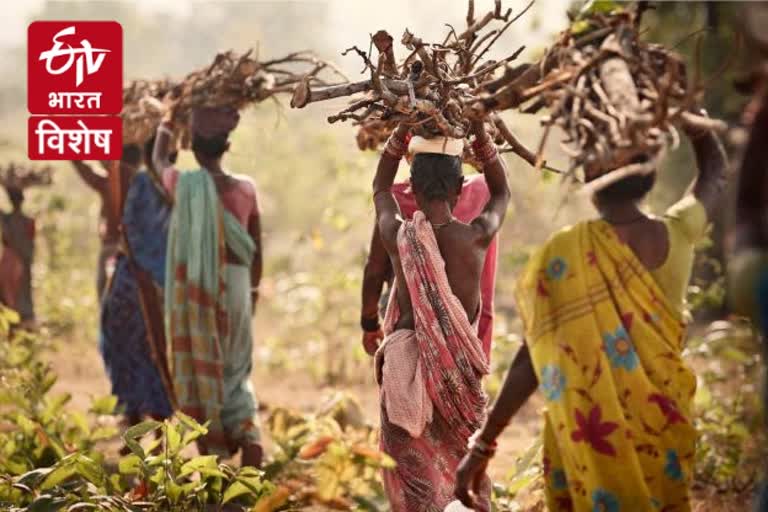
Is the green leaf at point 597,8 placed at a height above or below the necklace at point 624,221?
above

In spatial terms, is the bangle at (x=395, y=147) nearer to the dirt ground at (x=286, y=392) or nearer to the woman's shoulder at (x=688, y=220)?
the woman's shoulder at (x=688, y=220)

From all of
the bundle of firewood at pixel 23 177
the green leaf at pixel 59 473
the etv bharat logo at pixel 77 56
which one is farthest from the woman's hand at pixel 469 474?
the bundle of firewood at pixel 23 177

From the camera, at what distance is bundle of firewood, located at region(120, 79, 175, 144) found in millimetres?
7230

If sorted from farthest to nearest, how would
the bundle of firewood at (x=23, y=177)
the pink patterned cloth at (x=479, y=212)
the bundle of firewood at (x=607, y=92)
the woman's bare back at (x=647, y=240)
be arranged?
the bundle of firewood at (x=23, y=177), the pink patterned cloth at (x=479, y=212), the woman's bare back at (x=647, y=240), the bundle of firewood at (x=607, y=92)

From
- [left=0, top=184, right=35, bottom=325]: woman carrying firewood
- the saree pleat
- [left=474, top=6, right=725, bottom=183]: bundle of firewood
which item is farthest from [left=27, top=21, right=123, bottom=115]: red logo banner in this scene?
[left=474, top=6, right=725, bottom=183]: bundle of firewood

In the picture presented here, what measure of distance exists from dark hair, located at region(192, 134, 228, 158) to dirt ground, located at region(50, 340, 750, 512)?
176cm

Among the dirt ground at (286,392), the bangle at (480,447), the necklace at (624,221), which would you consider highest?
the necklace at (624,221)

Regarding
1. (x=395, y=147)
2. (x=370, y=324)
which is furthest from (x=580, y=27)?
(x=370, y=324)

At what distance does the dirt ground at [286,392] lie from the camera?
8.27 metres

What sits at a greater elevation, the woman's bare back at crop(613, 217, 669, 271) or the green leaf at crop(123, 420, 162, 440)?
the woman's bare back at crop(613, 217, 669, 271)

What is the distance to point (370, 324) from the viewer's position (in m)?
5.21

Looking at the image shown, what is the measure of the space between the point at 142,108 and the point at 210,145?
3.24ft

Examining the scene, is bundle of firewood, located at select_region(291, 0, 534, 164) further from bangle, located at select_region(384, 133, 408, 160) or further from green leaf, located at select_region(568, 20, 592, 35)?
green leaf, located at select_region(568, 20, 592, 35)

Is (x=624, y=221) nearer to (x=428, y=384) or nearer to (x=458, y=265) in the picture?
(x=458, y=265)
